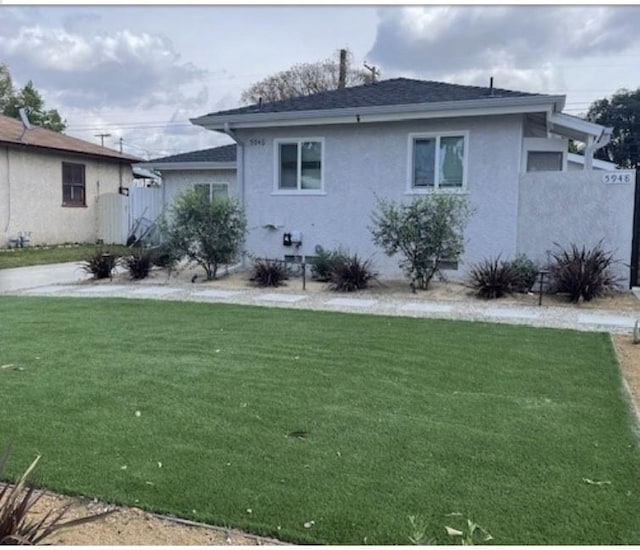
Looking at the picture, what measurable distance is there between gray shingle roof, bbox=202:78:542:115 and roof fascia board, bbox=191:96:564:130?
8.0 inches

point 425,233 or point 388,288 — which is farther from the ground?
point 425,233

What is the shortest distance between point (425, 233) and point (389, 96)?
12.8 ft

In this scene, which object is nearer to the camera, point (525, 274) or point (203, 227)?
point (525, 274)

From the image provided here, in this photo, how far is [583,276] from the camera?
10.2m

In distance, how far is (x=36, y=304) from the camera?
9852 mm

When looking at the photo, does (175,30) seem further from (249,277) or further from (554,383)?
(249,277)

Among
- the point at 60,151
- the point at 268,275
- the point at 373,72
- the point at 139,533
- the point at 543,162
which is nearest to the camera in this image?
the point at 139,533

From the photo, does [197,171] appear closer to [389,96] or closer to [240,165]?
[240,165]

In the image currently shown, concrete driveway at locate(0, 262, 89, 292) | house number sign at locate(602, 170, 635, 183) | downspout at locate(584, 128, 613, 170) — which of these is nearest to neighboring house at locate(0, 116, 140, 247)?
concrete driveway at locate(0, 262, 89, 292)

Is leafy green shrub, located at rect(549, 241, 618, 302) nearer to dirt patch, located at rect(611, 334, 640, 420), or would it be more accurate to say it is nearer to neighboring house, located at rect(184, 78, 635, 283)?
neighboring house, located at rect(184, 78, 635, 283)

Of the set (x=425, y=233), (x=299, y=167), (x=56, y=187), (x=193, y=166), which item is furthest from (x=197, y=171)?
(x=425, y=233)

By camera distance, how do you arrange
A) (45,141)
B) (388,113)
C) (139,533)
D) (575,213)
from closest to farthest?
1. (139,533)
2. (575,213)
3. (388,113)
4. (45,141)

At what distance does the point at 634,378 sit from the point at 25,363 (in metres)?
5.89

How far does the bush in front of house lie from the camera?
13125 millimetres
